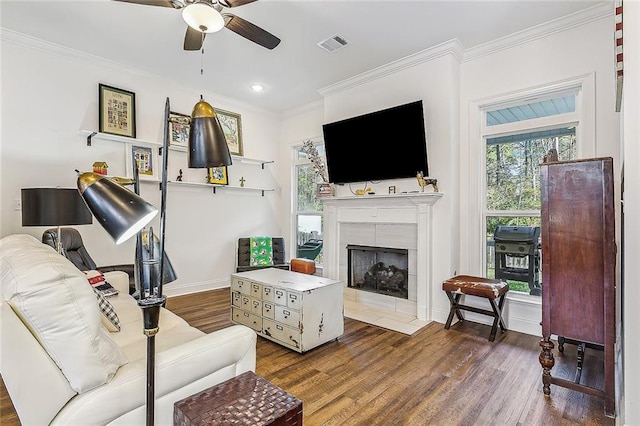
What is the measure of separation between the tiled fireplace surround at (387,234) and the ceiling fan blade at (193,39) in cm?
239

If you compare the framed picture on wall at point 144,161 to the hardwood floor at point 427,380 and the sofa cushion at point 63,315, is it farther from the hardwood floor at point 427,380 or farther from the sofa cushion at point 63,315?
the sofa cushion at point 63,315

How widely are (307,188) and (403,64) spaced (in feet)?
8.23

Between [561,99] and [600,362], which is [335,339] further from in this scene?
[561,99]

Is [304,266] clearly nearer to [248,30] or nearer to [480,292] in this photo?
[480,292]

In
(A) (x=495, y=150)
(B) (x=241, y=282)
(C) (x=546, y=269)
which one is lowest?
(B) (x=241, y=282)

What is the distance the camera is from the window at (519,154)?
3094 millimetres

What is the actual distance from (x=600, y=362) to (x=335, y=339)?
2.09 metres

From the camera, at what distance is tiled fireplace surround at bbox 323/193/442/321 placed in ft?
11.7

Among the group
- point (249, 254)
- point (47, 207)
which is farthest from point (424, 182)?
point (47, 207)

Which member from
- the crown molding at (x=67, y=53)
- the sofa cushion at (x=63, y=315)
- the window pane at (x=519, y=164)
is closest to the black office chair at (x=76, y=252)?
the crown molding at (x=67, y=53)

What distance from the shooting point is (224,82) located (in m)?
4.39

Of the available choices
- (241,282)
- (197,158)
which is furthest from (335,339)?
(197,158)

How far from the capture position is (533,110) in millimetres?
3266

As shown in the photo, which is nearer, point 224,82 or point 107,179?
point 107,179
